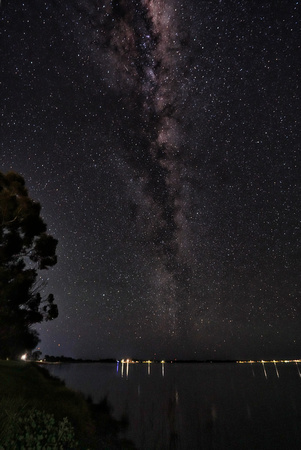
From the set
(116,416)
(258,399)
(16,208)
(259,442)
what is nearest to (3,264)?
(16,208)

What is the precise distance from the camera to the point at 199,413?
95.3ft

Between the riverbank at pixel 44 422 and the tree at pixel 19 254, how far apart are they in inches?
259

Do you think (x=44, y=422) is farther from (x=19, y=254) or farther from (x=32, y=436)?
(x=19, y=254)

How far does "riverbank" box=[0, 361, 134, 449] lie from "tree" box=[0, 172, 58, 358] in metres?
6.57

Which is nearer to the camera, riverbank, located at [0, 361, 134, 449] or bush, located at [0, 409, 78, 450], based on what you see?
bush, located at [0, 409, 78, 450]

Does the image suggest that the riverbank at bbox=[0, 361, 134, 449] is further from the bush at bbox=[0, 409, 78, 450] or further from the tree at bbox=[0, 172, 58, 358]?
the tree at bbox=[0, 172, 58, 358]

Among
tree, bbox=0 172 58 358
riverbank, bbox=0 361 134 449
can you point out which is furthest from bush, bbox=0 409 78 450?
tree, bbox=0 172 58 358

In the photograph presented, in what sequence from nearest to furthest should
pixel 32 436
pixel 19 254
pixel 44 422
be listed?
pixel 32 436 → pixel 44 422 → pixel 19 254

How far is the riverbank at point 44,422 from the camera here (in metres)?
5.63

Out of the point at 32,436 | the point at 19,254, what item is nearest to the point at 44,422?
the point at 32,436

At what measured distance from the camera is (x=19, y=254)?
25.1 meters

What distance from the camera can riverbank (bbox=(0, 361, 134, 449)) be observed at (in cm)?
563

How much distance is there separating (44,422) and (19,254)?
20.6 m

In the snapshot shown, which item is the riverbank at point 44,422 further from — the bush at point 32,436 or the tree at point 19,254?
the tree at point 19,254
